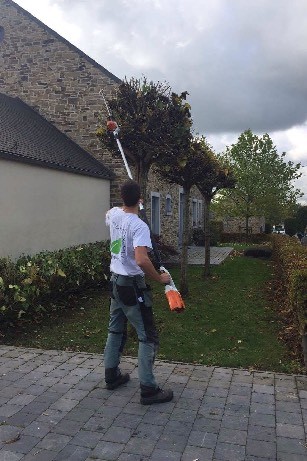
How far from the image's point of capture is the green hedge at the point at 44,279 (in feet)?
22.8

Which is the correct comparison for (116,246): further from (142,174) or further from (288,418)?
(142,174)

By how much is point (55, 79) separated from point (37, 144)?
3909 mm

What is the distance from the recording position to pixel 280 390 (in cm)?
457

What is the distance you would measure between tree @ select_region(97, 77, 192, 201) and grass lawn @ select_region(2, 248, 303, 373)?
100 inches

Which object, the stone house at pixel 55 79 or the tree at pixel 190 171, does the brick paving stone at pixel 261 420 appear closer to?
the tree at pixel 190 171

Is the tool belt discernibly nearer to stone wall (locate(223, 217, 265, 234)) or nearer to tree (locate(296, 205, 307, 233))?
stone wall (locate(223, 217, 265, 234))

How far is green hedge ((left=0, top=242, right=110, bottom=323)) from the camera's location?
6961mm

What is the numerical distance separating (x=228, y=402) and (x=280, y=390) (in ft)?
2.15

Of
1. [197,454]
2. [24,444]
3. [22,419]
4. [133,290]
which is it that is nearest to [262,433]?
[197,454]

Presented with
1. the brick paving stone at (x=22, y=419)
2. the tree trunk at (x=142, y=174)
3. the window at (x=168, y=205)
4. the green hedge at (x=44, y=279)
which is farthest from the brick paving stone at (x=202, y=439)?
the window at (x=168, y=205)

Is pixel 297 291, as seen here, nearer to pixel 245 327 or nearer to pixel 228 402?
pixel 228 402

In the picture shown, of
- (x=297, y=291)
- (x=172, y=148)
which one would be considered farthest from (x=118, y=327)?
(x=172, y=148)

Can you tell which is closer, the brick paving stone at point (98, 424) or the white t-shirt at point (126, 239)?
the brick paving stone at point (98, 424)

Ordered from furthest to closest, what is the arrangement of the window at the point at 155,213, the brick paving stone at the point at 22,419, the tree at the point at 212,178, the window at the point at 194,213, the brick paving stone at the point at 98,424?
the window at the point at 194,213 < the window at the point at 155,213 < the tree at the point at 212,178 < the brick paving stone at the point at 22,419 < the brick paving stone at the point at 98,424
